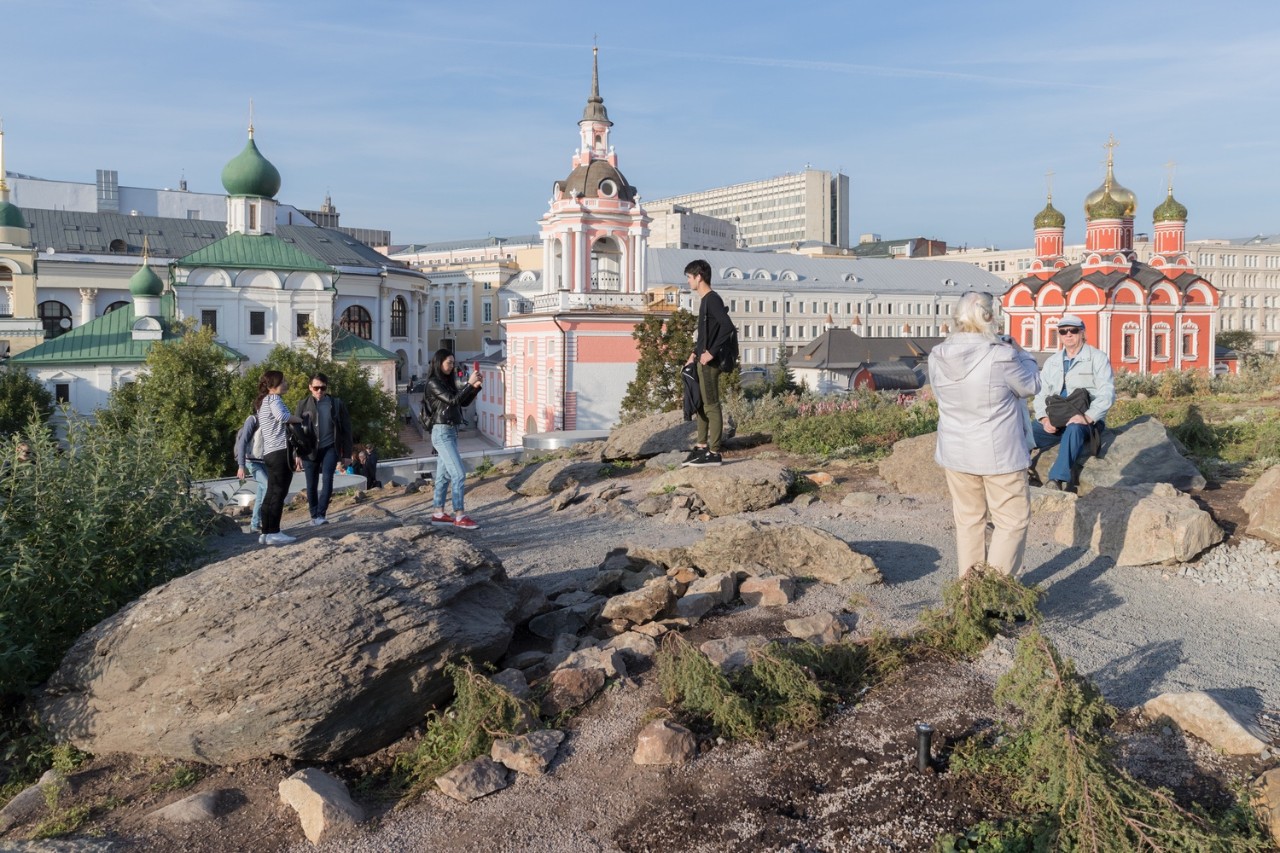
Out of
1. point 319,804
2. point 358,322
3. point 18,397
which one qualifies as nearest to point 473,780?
point 319,804

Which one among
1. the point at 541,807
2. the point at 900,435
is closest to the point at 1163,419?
the point at 900,435

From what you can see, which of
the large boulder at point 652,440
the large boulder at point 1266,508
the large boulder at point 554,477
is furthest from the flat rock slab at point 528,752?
the large boulder at point 652,440

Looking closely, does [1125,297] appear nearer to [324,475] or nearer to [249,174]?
[249,174]

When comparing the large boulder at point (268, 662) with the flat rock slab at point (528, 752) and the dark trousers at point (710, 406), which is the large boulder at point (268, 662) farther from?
the dark trousers at point (710, 406)

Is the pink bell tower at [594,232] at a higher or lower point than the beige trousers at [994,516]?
higher

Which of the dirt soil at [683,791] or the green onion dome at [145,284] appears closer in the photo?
the dirt soil at [683,791]

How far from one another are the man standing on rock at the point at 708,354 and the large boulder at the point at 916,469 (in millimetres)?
1523

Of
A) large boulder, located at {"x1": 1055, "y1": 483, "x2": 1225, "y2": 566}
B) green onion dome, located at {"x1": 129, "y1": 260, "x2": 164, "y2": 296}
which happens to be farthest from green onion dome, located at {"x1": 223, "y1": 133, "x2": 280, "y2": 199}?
large boulder, located at {"x1": 1055, "y1": 483, "x2": 1225, "y2": 566}

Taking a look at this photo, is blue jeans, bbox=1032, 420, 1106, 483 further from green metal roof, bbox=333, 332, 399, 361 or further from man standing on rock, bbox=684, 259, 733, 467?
green metal roof, bbox=333, 332, 399, 361

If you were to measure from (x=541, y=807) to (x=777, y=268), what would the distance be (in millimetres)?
73341

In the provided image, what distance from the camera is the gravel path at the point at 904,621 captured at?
3827mm

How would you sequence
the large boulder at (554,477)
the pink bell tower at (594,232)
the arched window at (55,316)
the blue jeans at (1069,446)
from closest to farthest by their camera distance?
the blue jeans at (1069,446)
the large boulder at (554,477)
the pink bell tower at (594,232)
the arched window at (55,316)

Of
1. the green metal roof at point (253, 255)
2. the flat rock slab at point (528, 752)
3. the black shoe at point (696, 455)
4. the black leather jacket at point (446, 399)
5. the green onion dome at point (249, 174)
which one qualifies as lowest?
the flat rock slab at point (528, 752)

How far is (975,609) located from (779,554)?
5.25 feet
